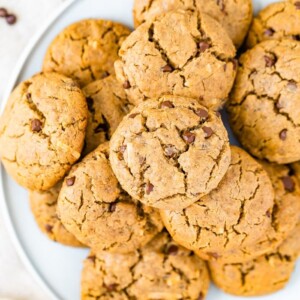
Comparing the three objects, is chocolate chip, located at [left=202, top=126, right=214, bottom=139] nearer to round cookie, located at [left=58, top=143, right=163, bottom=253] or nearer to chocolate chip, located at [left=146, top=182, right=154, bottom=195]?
chocolate chip, located at [left=146, top=182, right=154, bottom=195]

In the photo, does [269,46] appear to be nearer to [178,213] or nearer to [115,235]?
[178,213]

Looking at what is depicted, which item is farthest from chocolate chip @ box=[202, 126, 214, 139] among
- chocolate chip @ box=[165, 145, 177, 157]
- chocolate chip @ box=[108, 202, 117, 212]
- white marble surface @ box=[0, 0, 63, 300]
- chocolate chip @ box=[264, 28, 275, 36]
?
white marble surface @ box=[0, 0, 63, 300]

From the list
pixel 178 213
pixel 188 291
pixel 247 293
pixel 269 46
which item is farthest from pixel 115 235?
pixel 269 46

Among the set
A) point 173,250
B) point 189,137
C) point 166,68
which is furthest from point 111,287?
point 166,68

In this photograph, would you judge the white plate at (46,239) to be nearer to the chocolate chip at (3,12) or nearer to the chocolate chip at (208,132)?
the chocolate chip at (3,12)

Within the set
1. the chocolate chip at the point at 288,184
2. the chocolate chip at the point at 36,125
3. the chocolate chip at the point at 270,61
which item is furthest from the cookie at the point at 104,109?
the chocolate chip at the point at 288,184
